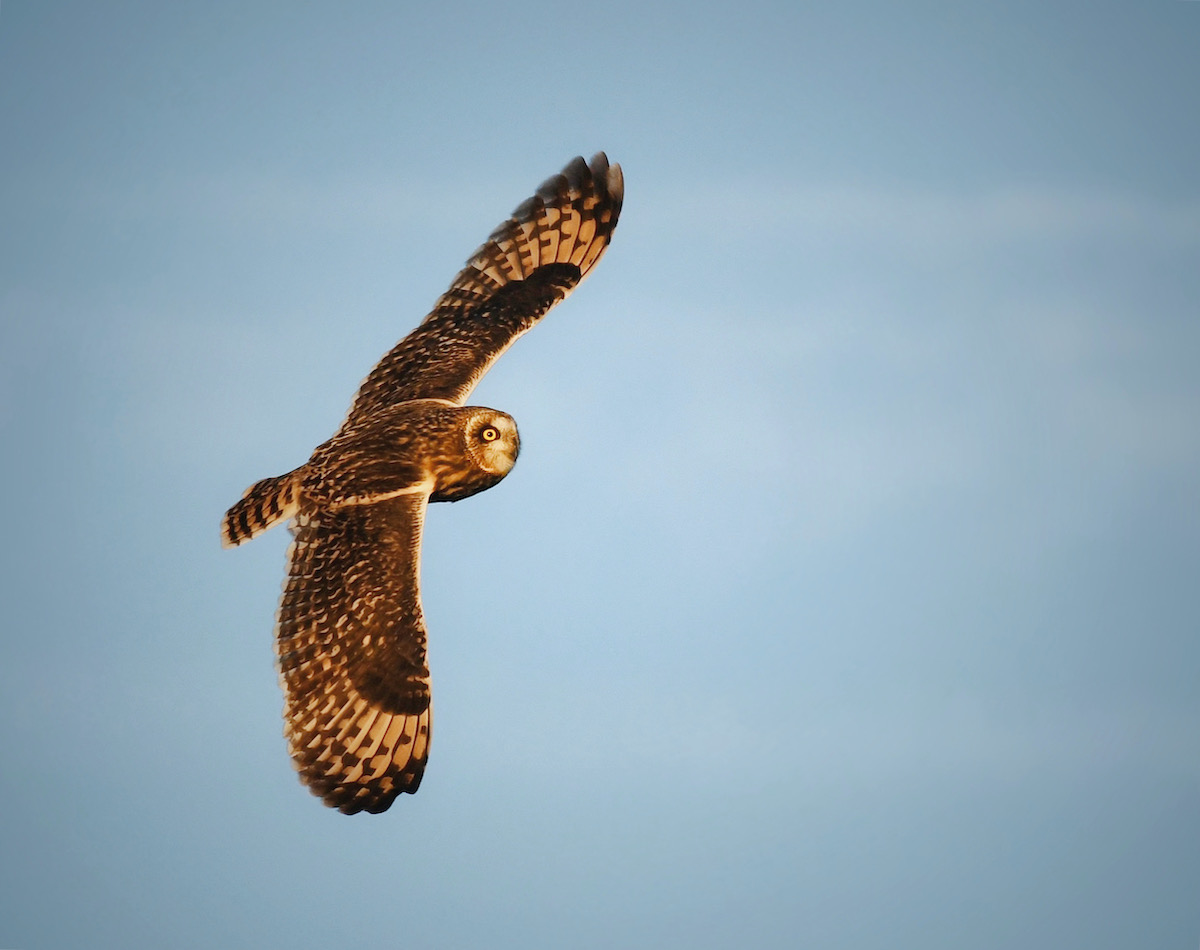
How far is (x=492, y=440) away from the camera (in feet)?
18.3

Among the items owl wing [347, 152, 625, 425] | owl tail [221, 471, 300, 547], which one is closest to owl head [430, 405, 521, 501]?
owl tail [221, 471, 300, 547]

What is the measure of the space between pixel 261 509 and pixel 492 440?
3.28 feet

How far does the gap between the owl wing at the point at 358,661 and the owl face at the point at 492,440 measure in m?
0.40

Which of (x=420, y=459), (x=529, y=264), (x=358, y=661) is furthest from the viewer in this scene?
(x=529, y=264)

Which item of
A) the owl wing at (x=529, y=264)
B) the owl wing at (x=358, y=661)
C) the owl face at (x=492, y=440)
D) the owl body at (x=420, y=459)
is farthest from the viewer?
the owl wing at (x=529, y=264)

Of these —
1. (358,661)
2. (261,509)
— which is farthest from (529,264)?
(358,661)

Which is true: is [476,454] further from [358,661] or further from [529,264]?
[529,264]

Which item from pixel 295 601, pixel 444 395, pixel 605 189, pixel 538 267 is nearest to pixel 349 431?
pixel 444 395

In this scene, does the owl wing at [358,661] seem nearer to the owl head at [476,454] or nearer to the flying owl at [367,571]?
the flying owl at [367,571]

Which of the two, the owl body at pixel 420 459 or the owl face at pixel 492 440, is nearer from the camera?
the owl body at pixel 420 459

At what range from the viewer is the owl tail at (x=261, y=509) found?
216 inches

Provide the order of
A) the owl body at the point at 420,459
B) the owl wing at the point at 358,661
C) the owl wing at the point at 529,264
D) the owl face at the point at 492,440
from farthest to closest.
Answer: the owl wing at the point at 529,264
the owl face at the point at 492,440
the owl body at the point at 420,459
the owl wing at the point at 358,661

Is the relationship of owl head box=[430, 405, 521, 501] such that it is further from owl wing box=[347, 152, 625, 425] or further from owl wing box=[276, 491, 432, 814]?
owl wing box=[347, 152, 625, 425]

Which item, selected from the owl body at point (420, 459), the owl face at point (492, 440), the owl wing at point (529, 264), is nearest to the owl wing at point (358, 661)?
the owl body at point (420, 459)
